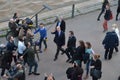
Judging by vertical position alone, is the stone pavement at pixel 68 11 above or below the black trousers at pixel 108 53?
above

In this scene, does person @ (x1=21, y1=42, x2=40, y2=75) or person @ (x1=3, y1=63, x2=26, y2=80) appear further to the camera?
person @ (x1=21, y1=42, x2=40, y2=75)

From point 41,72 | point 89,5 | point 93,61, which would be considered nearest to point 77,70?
point 93,61

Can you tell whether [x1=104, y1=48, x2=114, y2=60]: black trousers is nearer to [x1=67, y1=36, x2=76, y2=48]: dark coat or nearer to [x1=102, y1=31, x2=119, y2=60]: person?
[x1=102, y1=31, x2=119, y2=60]: person

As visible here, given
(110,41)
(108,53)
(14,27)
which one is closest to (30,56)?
(14,27)

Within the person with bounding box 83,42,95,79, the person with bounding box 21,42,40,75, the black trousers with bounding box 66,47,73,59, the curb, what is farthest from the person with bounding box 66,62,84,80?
the curb

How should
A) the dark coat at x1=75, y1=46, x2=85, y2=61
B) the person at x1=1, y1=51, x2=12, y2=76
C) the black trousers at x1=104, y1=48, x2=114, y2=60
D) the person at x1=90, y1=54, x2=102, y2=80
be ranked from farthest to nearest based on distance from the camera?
the black trousers at x1=104, y1=48, x2=114, y2=60, the dark coat at x1=75, y1=46, x2=85, y2=61, the person at x1=1, y1=51, x2=12, y2=76, the person at x1=90, y1=54, x2=102, y2=80

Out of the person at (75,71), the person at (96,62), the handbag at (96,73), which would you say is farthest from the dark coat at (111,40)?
the person at (75,71)

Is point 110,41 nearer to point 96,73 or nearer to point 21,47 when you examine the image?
point 96,73

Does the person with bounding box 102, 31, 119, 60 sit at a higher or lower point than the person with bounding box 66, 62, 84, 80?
higher

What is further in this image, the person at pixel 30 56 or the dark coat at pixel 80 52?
the dark coat at pixel 80 52

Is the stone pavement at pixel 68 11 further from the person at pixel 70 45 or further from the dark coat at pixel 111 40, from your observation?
the dark coat at pixel 111 40

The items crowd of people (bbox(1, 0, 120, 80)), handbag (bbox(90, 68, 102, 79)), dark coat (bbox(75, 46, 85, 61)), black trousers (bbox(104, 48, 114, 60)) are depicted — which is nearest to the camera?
crowd of people (bbox(1, 0, 120, 80))

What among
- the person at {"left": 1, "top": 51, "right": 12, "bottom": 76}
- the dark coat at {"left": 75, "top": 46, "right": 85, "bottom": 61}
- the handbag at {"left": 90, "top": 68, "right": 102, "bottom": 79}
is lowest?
the handbag at {"left": 90, "top": 68, "right": 102, "bottom": 79}

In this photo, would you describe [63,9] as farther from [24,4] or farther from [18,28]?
[18,28]
